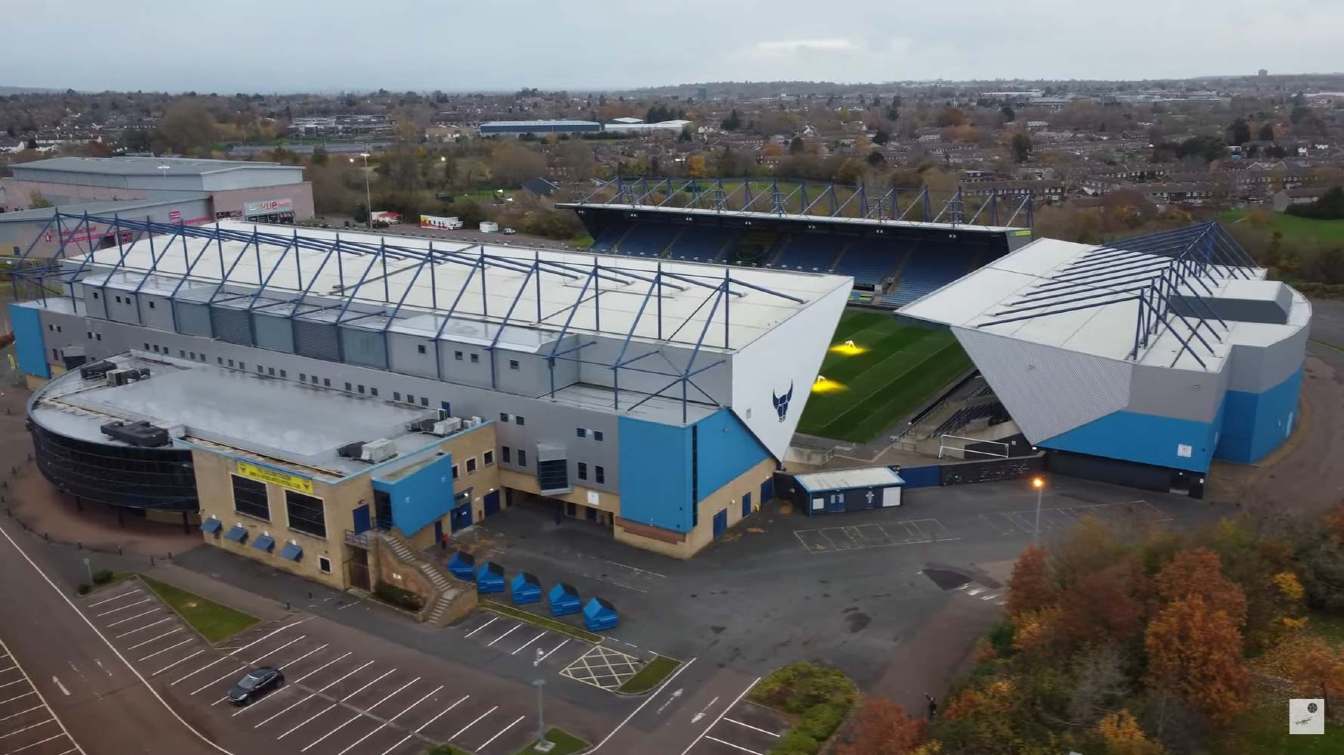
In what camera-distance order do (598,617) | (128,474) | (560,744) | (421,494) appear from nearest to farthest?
(560,744), (598,617), (421,494), (128,474)

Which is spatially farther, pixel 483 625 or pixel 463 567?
pixel 463 567

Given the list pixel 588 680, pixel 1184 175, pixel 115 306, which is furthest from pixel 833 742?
pixel 1184 175

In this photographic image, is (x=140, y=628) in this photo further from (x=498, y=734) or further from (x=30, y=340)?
(x=30, y=340)

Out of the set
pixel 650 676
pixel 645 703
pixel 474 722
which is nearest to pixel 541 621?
pixel 650 676

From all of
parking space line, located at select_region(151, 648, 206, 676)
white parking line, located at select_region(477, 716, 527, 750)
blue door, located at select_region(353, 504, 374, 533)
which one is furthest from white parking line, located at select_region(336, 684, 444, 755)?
blue door, located at select_region(353, 504, 374, 533)

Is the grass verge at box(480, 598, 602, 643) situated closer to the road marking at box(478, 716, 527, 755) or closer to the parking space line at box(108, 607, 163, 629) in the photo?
the road marking at box(478, 716, 527, 755)
